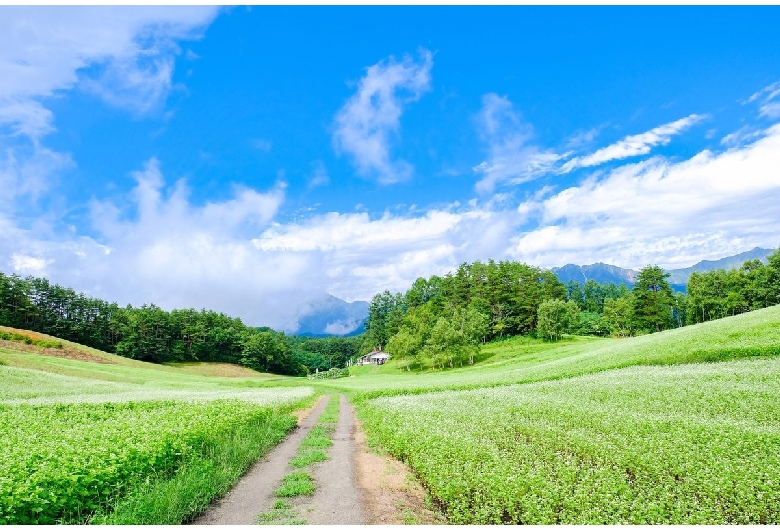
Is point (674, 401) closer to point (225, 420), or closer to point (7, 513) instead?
point (225, 420)

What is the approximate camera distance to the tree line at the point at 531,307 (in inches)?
3369

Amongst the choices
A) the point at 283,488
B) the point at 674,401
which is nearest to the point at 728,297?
the point at 674,401

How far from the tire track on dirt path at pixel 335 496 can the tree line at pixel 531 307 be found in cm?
6565

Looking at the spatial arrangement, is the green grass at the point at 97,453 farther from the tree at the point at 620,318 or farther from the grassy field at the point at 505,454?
the tree at the point at 620,318

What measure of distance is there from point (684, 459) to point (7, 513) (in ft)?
55.4

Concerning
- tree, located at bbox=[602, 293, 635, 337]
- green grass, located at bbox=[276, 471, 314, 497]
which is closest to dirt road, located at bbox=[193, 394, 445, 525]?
green grass, located at bbox=[276, 471, 314, 497]

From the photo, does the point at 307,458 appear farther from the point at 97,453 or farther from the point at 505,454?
the point at 505,454

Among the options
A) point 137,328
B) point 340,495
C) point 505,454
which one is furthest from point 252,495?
point 137,328

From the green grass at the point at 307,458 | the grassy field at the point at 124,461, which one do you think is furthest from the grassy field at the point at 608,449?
the grassy field at the point at 124,461

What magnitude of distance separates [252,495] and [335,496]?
2.66m

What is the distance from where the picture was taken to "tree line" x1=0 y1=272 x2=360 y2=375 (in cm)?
11019

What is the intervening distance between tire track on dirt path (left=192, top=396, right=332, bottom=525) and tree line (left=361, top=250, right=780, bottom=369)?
65.8m

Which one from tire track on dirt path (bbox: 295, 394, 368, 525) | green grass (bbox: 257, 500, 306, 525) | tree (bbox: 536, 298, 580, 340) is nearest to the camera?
green grass (bbox: 257, 500, 306, 525)

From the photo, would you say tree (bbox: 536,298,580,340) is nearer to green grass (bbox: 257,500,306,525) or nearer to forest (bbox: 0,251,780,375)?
forest (bbox: 0,251,780,375)
